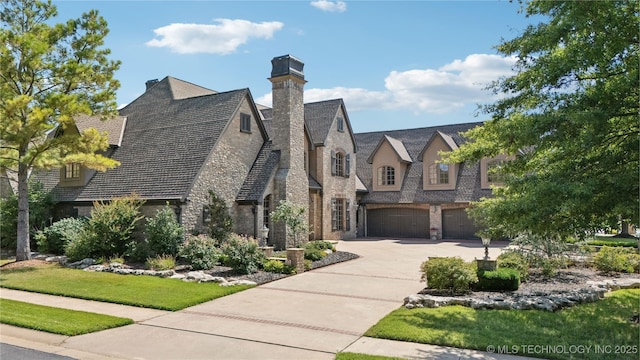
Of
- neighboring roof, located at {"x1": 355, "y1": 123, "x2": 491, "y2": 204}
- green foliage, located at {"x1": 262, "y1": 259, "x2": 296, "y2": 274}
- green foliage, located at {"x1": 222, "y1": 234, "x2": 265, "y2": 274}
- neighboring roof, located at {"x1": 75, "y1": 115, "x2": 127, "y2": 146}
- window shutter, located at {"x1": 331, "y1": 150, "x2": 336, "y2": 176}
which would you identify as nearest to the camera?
green foliage, located at {"x1": 222, "y1": 234, "x2": 265, "y2": 274}

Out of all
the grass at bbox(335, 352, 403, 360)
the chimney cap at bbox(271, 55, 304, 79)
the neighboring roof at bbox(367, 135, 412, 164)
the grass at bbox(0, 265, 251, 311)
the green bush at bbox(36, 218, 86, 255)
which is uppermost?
the chimney cap at bbox(271, 55, 304, 79)

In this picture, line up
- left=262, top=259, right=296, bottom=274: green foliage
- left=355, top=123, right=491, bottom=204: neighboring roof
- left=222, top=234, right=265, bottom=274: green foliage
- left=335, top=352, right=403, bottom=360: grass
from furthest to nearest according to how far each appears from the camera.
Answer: left=355, top=123, right=491, bottom=204: neighboring roof, left=262, top=259, right=296, bottom=274: green foliage, left=222, top=234, right=265, bottom=274: green foliage, left=335, top=352, right=403, bottom=360: grass

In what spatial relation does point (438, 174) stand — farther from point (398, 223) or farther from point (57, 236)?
point (57, 236)

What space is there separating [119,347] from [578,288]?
38.5 feet

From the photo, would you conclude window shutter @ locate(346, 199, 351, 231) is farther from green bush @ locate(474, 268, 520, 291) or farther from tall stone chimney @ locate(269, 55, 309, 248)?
green bush @ locate(474, 268, 520, 291)

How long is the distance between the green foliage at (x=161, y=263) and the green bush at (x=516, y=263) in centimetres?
1116

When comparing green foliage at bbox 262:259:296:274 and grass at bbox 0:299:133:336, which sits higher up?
green foliage at bbox 262:259:296:274

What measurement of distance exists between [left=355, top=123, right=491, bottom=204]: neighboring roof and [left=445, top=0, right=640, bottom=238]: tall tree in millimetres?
19069

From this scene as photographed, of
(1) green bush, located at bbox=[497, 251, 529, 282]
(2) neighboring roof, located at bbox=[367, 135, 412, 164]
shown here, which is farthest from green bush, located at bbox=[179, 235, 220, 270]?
(2) neighboring roof, located at bbox=[367, 135, 412, 164]

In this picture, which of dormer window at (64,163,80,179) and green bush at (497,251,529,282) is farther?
dormer window at (64,163,80,179)

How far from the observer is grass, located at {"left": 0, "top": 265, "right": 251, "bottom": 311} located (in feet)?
38.0

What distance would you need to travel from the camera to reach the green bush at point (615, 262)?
51.2ft

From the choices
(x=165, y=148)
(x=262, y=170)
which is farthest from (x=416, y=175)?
(x=165, y=148)

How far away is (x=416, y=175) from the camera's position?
A: 3206 centimetres
